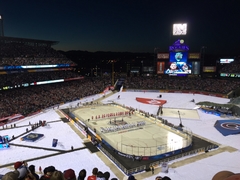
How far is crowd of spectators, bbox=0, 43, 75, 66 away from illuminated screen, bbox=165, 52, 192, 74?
3093cm

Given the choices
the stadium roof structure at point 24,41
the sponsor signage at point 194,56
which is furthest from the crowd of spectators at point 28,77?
the sponsor signage at point 194,56

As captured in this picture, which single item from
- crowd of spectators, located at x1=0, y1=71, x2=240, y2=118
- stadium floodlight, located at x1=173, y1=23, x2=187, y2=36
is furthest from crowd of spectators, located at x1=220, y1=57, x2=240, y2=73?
stadium floodlight, located at x1=173, y1=23, x2=187, y2=36

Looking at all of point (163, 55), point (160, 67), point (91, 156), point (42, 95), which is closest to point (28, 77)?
point (42, 95)

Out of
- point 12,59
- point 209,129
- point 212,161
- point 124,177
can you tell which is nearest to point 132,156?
point 124,177

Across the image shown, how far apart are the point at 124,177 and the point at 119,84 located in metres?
59.4

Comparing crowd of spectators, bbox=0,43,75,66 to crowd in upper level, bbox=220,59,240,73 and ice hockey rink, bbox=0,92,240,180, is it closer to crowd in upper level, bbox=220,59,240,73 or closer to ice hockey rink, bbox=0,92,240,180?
ice hockey rink, bbox=0,92,240,180

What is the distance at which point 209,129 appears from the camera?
2900 centimetres

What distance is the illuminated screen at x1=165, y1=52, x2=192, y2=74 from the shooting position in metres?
60.0

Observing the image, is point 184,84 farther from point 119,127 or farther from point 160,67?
point 119,127

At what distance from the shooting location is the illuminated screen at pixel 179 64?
60031 mm

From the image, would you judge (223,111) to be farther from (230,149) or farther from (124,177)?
(124,177)

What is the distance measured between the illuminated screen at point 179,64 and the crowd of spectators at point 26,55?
30.9 m

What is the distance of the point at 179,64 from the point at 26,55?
42.8 metres

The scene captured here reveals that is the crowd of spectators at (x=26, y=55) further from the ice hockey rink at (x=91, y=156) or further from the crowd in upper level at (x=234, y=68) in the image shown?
the crowd in upper level at (x=234, y=68)
